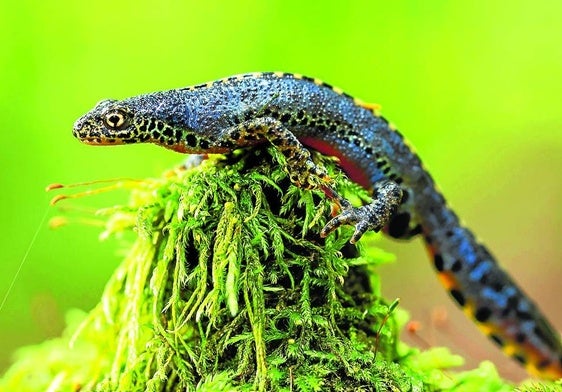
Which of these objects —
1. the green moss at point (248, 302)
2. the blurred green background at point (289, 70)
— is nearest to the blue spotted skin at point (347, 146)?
the green moss at point (248, 302)

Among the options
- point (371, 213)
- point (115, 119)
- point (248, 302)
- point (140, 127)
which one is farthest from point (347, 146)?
point (248, 302)

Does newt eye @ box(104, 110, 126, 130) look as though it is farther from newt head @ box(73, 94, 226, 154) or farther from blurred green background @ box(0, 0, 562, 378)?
blurred green background @ box(0, 0, 562, 378)

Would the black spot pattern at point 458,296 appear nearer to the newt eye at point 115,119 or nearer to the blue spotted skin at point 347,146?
the blue spotted skin at point 347,146

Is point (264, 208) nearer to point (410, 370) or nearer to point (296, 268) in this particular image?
point (296, 268)

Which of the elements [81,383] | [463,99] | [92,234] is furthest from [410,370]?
[463,99]

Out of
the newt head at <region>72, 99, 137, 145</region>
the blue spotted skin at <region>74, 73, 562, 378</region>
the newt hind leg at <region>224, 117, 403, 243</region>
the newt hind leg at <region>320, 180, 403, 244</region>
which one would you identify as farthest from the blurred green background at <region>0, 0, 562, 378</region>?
the newt hind leg at <region>224, 117, 403, 243</region>

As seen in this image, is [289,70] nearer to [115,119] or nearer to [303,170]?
[115,119]
